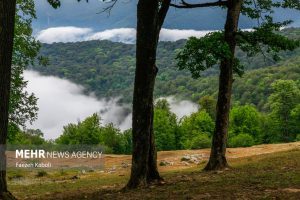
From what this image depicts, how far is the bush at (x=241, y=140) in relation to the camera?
8016 cm

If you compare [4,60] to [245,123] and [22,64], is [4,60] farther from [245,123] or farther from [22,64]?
[245,123]

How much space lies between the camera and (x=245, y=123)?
3531 inches

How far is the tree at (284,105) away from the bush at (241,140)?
6.64 metres

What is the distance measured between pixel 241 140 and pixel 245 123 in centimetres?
891

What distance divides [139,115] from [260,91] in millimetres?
163419

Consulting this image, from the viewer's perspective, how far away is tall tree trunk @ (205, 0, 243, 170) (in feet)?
66.0

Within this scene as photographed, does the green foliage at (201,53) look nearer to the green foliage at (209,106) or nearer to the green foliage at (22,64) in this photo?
the green foliage at (22,64)

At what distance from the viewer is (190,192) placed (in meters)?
12.0

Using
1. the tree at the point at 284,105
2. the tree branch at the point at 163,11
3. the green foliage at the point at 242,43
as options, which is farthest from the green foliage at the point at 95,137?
the tree branch at the point at 163,11

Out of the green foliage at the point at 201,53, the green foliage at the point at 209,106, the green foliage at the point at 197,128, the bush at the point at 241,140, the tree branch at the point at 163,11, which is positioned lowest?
the bush at the point at 241,140

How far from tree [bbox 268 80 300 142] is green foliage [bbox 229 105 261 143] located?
14.1ft

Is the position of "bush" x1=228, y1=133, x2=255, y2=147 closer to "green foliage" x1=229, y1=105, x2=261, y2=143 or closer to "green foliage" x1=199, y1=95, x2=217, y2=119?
"green foliage" x1=229, y1=105, x2=261, y2=143

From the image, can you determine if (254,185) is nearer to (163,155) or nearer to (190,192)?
(190,192)

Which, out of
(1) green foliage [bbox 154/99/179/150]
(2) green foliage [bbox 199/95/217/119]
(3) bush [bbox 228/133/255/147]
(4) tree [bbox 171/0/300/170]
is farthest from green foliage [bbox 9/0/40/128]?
(2) green foliage [bbox 199/95/217/119]
